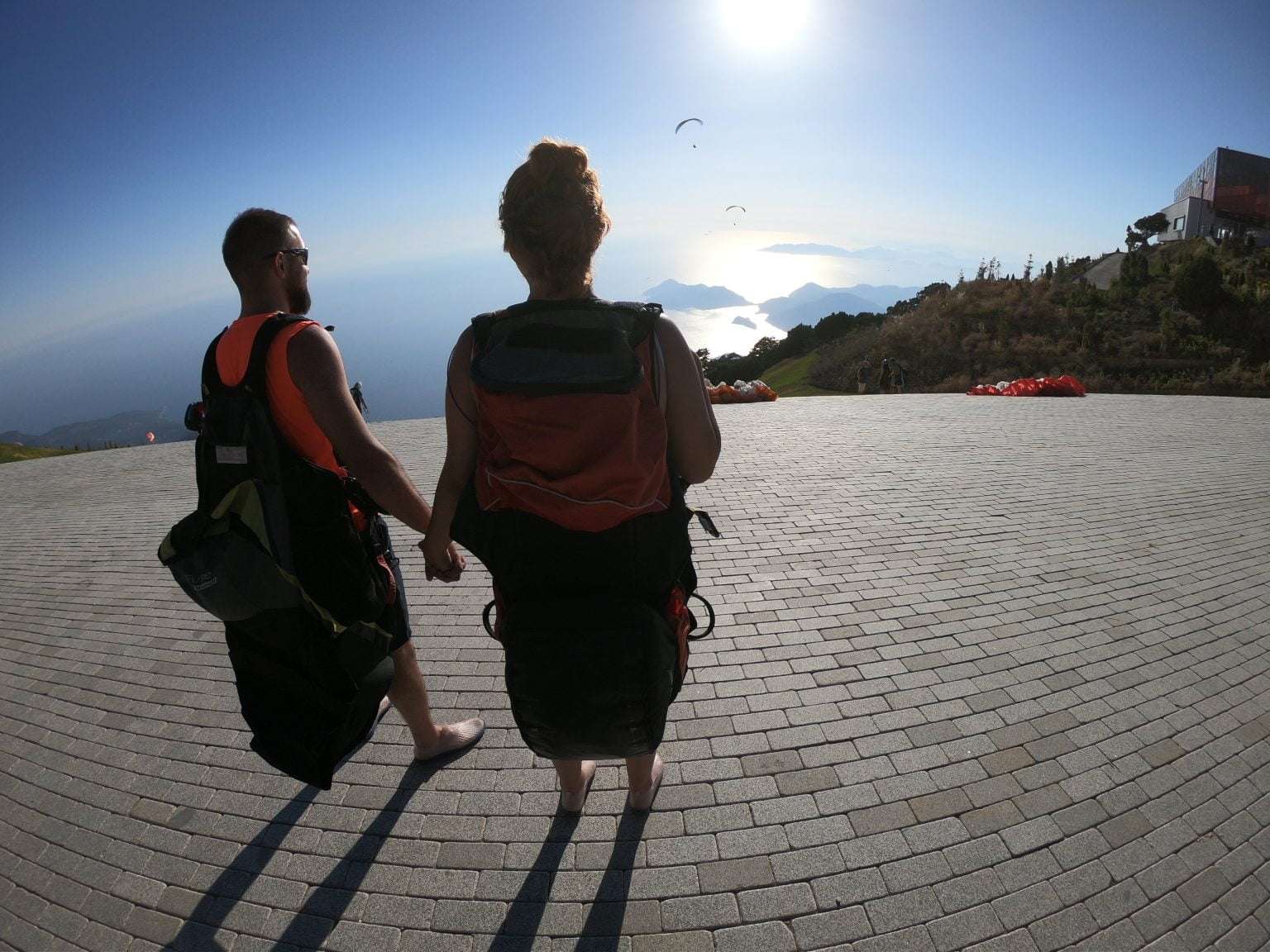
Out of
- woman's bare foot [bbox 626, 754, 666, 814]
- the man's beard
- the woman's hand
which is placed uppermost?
the man's beard

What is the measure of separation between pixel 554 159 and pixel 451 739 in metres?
2.57

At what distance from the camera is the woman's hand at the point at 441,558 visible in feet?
6.73

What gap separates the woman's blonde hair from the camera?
173cm

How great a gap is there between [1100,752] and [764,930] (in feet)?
6.23

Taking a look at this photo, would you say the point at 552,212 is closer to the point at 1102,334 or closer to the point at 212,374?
the point at 212,374

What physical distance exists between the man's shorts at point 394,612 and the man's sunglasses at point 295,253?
0.97 m

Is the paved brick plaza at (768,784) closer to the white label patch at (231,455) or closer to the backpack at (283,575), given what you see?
the backpack at (283,575)

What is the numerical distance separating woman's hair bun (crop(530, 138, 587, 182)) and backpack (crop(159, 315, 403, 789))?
92cm

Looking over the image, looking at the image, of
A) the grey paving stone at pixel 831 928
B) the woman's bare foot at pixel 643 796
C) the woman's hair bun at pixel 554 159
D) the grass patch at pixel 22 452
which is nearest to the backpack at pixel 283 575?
the woman's hair bun at pixel 554 159

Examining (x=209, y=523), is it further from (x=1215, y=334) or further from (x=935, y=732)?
(x=1215, y=334)

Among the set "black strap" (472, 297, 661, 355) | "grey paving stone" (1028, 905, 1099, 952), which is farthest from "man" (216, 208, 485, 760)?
"grey paving stone" (1028, 905, 1099, 952)

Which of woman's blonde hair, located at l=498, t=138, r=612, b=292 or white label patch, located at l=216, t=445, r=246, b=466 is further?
white label patch, located at l=216, t=445, r=246, b=466

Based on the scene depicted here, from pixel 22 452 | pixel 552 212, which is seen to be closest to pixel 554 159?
pixel 552 212

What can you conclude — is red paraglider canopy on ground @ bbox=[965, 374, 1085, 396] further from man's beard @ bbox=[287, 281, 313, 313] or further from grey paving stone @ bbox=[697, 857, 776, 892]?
man's beard @ bbox=[287, 281, 313, 313]
